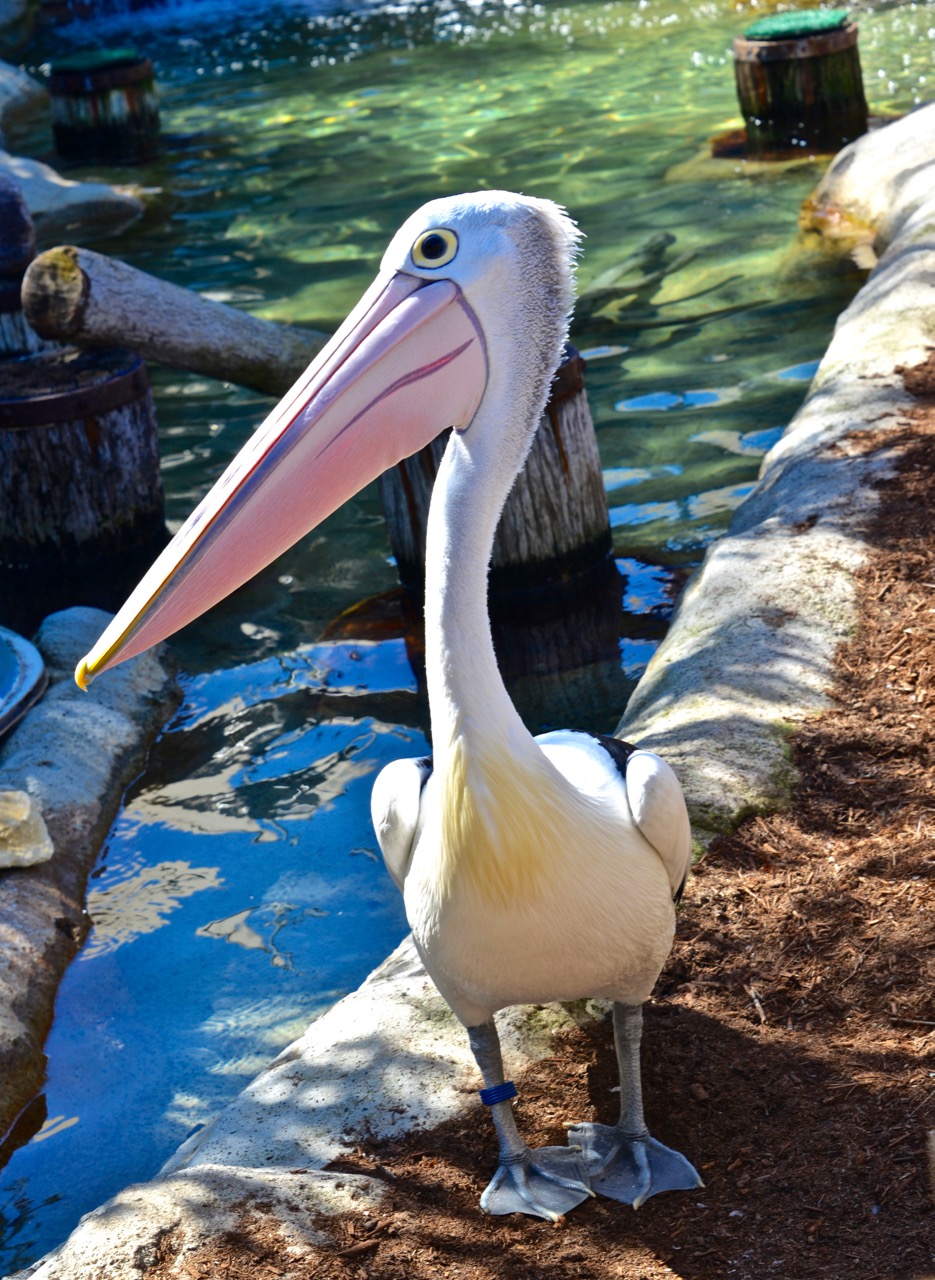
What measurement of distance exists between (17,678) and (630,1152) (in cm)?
314

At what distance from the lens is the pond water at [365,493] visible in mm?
3980

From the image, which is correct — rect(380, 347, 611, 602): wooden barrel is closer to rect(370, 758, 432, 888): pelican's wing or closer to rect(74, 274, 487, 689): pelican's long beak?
rect(370, 758, 432, 888): pelican's wing

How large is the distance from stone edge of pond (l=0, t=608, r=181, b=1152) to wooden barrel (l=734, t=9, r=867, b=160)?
779 centimetres

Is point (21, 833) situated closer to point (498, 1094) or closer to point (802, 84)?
point (498, 1094)

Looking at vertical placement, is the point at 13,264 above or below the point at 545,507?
above

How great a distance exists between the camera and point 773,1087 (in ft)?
9.17

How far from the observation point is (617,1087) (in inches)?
115

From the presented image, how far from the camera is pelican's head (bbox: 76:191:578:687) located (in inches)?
90.2

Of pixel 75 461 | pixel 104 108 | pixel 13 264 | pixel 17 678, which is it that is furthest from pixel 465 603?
pixel 104 108

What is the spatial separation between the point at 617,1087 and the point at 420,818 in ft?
2.53

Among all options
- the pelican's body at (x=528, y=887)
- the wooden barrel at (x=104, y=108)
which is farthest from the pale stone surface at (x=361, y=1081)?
the wooden barrel at (x=104, y=108)

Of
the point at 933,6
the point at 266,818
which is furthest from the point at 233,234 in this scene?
the point at 933,6

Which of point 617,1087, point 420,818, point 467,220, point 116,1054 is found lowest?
point 116,1054

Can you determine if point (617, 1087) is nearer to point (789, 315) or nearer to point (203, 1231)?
point (203, 1231)
